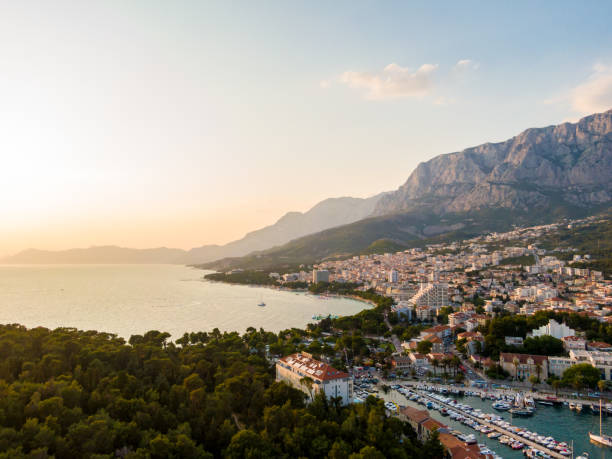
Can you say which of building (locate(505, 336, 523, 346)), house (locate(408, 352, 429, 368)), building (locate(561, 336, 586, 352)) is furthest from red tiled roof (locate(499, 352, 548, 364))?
house (locate(408, 352, 429, 368))

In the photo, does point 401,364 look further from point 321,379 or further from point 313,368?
point 321,379

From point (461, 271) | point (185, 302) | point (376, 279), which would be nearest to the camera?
point (185, 302)

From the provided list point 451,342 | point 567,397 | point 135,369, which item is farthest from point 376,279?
point 135,369

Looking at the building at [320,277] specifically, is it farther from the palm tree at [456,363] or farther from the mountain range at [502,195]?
the palm tree at [456,363]

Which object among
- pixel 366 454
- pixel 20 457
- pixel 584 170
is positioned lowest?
pixel 366 454

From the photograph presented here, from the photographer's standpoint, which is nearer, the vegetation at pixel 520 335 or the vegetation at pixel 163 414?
the vegetation at pixel 163 414

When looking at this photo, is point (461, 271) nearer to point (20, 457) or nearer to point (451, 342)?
point (451, 342)

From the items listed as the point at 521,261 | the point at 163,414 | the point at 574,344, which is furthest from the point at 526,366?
the point at 521,261

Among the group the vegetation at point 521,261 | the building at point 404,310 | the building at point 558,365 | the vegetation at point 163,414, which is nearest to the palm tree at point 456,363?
the building at point 558,365
